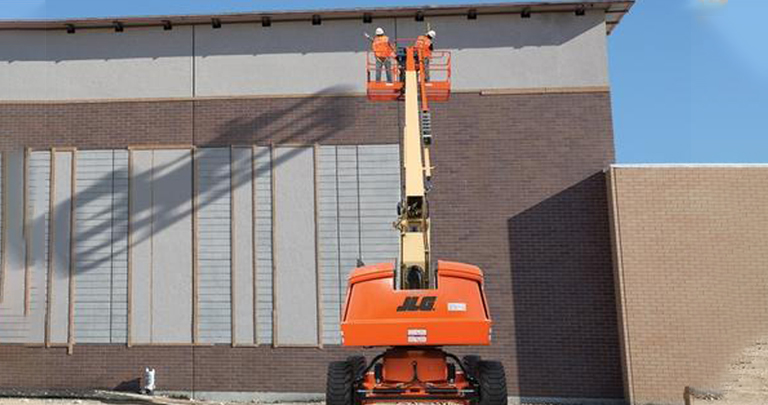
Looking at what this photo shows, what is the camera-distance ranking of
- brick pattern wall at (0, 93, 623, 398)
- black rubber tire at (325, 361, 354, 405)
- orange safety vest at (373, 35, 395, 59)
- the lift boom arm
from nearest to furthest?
black rubber tire at (325, 361, 354, 405) → the lift boom arm → orange safety vest at (373, 35, 395, 59) → brick pattern wall at (0, 93, 623, 398)

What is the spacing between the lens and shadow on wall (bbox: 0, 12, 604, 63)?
19.8 metres

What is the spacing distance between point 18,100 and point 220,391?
953 centimetres

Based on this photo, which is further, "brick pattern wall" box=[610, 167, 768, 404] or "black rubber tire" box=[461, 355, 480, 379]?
"brick pattern wall" box=[610, 167, 768, 404]

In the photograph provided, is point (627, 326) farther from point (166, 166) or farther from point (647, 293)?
point (166, 166)

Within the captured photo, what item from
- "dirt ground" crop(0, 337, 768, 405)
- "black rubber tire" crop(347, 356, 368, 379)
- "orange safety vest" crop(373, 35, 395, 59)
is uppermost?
"orange safety vest" crop(373, 35, 395, 59)

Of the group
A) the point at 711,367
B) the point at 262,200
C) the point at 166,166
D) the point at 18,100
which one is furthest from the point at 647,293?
the point at 18,100

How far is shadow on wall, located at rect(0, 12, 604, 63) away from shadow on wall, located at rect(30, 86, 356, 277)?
160 centimetres

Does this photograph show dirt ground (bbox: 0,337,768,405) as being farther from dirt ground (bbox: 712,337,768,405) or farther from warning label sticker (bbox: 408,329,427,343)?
warning label sticker (bbox: 408,329,427,343)

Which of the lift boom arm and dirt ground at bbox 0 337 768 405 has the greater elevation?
the lift boom arm

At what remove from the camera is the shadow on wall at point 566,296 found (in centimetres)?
1838

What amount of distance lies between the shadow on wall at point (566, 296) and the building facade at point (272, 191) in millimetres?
49

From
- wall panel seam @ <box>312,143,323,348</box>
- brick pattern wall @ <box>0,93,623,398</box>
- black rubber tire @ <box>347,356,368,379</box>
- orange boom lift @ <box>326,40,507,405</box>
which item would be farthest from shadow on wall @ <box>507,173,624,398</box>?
orange boom lift @ <box>326,40,507,405</box>

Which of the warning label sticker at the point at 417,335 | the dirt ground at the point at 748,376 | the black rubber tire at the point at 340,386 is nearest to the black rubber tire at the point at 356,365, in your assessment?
the black rubber tire at the point at 340,386

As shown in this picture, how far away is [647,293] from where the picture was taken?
17.9 metres
